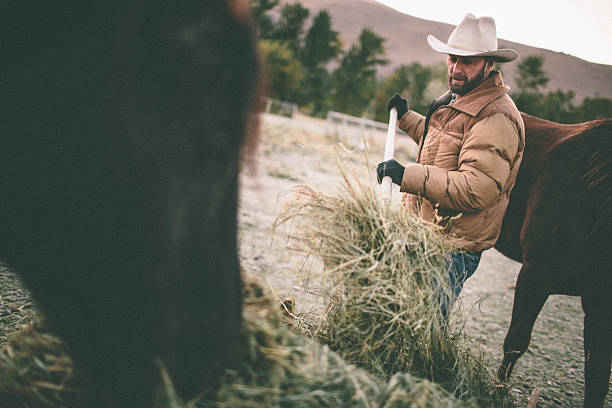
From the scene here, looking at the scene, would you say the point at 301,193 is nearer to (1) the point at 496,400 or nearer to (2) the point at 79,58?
(2) the point at 79,58

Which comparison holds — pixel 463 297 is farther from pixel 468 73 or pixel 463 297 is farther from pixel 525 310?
pixel 468 73

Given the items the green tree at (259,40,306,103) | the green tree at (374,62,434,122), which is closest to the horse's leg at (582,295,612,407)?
the green tree at (259,40,306,103)

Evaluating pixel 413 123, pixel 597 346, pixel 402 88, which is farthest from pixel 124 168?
pixel 402 88

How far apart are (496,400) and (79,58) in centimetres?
245

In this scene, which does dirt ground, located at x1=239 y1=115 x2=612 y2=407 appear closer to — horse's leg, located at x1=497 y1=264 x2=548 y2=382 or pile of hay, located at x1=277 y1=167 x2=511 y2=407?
pile of hay, located at x1=277 y1=167 x2=511 y2=407

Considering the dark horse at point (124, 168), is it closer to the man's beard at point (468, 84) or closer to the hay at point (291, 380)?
the hay at point (291, 380)

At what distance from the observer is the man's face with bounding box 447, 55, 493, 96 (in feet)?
→ 7.40

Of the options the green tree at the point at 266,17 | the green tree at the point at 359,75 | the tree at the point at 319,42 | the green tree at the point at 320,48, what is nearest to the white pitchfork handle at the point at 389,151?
the green tree at the point at 359,75

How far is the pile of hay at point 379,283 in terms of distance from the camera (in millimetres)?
1575

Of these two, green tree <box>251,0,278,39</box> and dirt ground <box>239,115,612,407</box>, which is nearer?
dirt ground <box>239,115,612,407</box>

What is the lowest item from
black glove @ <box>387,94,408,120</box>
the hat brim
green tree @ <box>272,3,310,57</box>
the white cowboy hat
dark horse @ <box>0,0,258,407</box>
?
dark horse @ <box>0,0,258,407</box>

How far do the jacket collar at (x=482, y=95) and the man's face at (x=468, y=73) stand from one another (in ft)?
0.21

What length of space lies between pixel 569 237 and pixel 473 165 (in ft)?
4.08

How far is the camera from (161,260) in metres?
0.77
